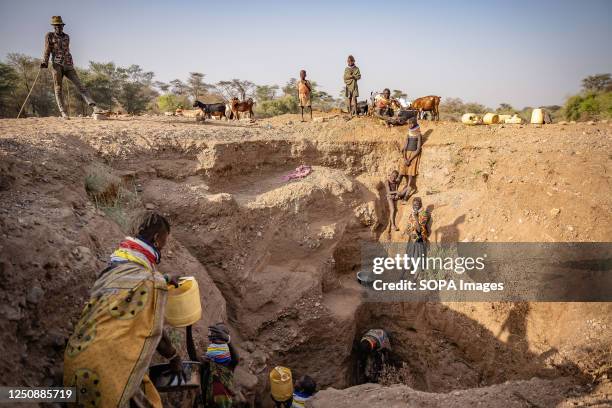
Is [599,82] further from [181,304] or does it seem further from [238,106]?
[181,304]

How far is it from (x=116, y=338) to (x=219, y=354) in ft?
4.98

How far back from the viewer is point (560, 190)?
273 inches

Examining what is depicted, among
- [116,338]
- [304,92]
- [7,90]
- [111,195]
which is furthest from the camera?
[7,90]

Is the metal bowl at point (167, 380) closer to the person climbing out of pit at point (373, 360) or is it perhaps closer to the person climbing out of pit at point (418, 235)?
the person climbing out of pit at point (373, 360)

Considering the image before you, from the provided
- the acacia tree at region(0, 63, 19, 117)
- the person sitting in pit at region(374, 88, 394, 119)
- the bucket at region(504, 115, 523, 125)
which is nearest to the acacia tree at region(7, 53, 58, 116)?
the acacia tree at region(0, 63, 19, 117)

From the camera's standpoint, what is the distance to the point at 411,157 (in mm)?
8844

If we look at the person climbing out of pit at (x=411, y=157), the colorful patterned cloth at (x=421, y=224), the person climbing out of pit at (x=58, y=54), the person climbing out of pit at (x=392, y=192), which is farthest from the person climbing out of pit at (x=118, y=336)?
the person climbing out of pit at (x=411, y=157)

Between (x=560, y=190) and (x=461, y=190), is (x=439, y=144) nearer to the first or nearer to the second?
(x=461, y=190)

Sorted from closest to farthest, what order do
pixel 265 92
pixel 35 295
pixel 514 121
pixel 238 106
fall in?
pixel 35 295, pixel 514 121, pixel 238 106, pixel 265 92

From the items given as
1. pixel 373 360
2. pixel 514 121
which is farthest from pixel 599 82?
pixel 373 360

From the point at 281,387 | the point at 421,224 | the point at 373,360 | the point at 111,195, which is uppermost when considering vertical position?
the point at 111,195

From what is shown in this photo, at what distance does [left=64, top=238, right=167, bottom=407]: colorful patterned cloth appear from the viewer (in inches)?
85.0

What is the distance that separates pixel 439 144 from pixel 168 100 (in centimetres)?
1553

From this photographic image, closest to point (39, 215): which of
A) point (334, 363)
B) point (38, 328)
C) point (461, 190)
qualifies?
point (38, 328)
